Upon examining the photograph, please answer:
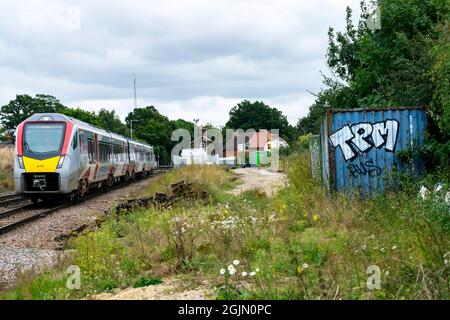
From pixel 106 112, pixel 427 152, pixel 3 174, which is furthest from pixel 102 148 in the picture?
pixel 106 112

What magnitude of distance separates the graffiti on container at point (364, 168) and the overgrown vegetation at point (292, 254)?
145cm

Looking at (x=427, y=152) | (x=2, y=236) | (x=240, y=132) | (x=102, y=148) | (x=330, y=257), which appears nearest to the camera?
(x=330, y=257)

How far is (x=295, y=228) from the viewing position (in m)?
8.77

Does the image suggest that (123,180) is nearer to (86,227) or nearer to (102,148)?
(102,148)

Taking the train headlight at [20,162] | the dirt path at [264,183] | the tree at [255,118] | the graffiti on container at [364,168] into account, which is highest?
the tree at [255,118]

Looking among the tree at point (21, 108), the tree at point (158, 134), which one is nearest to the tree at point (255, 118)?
the tree at point (158, 134)

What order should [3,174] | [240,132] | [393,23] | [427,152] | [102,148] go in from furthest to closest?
[240,132] → [3,174] → [102,148] → [393,23] → [427,152]

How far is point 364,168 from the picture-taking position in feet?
38.0

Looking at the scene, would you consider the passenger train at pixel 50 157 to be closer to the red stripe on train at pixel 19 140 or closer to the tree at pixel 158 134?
the red stripe on train at pixel 19 140

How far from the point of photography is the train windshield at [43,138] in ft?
56.2

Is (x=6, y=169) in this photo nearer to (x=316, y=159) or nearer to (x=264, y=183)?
(x=264, y=183)

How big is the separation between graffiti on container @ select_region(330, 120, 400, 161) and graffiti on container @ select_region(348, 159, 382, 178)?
22 mm

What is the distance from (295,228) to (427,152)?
12.6ft

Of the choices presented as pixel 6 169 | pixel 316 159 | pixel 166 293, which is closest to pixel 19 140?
pixel 316 159
